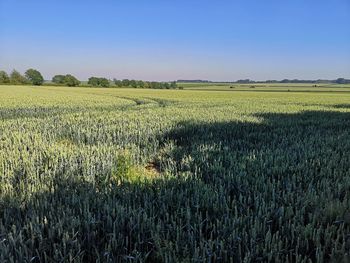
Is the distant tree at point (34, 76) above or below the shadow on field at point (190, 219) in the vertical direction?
above

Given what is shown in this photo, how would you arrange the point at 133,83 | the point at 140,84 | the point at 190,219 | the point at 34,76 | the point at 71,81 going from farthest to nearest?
the point at 34,76 < the point at 133,83 < the point at 140,84 < the point at 71,81 < the point at 190,219

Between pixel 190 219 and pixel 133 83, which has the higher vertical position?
pixel 133 83

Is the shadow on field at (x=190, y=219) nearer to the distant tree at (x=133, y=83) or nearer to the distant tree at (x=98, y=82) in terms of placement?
the distant tree at (x=133, y=83)

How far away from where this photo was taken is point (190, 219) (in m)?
3.36

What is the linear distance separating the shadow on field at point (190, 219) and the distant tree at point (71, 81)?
115944mm

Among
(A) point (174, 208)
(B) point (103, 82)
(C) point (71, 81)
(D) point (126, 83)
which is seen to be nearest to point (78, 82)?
(C) point (71, 81)

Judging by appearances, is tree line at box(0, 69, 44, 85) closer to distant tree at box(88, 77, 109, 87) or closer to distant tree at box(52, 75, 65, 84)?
distant tree at box(52, 75, 65, 84)

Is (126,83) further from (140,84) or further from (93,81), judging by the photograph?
(93,81)

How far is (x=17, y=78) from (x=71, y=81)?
19652 millimetres

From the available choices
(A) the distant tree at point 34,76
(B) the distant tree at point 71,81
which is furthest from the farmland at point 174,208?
(A) the distant tree at point 34,76

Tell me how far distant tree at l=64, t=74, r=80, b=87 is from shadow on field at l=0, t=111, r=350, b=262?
11594 centimetres

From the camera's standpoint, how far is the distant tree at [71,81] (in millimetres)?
114175

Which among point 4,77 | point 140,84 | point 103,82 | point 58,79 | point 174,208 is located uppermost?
point 4,77

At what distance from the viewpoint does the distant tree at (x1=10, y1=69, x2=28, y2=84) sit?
372 ft
